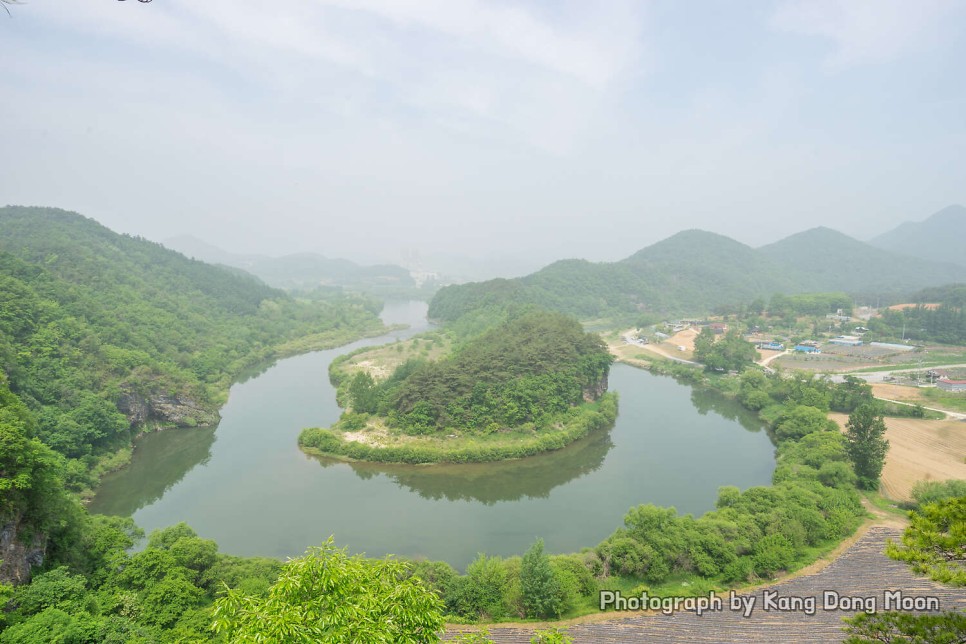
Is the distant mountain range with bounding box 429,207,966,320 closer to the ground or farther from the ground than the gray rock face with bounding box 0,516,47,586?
farther from the ground

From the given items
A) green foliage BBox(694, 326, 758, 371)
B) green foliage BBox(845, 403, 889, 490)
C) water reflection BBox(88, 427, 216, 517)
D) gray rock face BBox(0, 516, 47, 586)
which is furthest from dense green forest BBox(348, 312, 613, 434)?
gray rock face BBox(0, 516, 47, 586)

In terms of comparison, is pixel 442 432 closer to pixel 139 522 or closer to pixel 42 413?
pixel 139 522

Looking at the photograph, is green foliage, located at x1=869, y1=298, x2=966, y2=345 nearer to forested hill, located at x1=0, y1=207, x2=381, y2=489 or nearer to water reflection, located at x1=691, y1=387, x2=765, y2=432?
water reflection, located at x1=691, y1=387, x2=765, y2=432

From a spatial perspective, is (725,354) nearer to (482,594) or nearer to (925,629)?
(482,594)

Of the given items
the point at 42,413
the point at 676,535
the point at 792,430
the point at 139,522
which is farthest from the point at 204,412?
the point at 792,430

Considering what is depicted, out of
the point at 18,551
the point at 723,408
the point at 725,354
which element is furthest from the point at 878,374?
the point at 18,551
